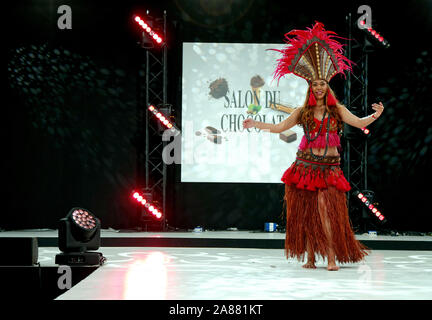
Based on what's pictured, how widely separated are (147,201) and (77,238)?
141 inches

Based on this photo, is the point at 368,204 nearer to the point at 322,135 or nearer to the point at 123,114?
the point at 123,114

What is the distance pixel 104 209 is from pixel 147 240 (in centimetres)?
165

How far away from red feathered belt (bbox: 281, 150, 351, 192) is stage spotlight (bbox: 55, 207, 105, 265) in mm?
1343

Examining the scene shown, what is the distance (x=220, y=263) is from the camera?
179 inches

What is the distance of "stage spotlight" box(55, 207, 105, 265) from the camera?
4023mm

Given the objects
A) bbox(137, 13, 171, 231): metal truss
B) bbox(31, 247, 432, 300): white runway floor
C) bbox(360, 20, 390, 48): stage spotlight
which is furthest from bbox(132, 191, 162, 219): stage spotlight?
bbox(360, 20, 390, 48): stage spotlight

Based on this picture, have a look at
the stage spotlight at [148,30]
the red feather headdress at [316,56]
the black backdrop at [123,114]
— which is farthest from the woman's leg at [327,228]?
the stage spotlight at [148,30]

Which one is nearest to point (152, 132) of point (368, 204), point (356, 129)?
point (356, 129)

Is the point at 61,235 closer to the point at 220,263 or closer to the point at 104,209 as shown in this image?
the point at 220,263

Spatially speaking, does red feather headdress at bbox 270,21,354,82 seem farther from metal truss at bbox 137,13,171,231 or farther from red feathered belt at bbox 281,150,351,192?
metal truss at bbox 137,13,171,231

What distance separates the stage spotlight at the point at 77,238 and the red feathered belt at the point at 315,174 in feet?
4.41

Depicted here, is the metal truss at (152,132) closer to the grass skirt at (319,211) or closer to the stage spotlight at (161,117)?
the stage spotlight at (161,117)

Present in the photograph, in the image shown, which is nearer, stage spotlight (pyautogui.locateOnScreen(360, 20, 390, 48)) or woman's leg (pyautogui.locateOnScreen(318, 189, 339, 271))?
woman's leg (pyautogui.locateOnScreen(318, 189, 339, 271))
